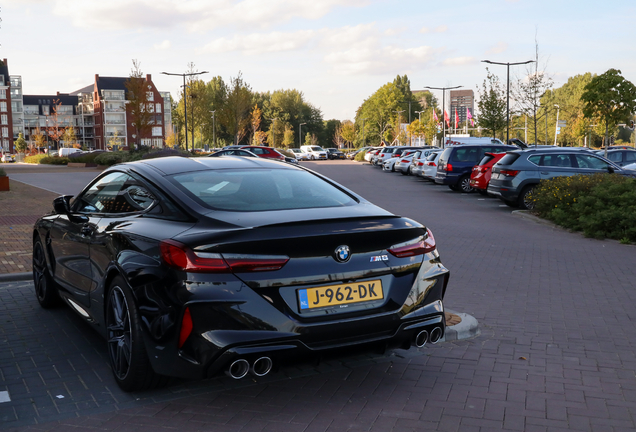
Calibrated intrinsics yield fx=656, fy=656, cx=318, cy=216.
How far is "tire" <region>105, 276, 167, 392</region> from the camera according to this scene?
13.0 ft

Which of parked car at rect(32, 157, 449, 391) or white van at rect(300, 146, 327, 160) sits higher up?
white van at rect(300, 146, 327, 160)

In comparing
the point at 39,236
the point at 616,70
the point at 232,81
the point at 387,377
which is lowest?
the point at 387,377

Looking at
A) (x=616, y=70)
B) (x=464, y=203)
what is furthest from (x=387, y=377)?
(x=616, y=70)

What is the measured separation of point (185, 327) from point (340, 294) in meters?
0.89

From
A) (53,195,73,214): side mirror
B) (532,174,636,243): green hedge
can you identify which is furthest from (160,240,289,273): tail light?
(532,174,636,243): green hedge

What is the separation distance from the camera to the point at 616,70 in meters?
25.6

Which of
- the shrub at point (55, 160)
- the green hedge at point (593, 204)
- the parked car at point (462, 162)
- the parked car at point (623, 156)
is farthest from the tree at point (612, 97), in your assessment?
the shrub at point (55, 160)

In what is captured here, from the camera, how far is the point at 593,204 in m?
12.7

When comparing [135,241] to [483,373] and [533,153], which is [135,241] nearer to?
[483,373]

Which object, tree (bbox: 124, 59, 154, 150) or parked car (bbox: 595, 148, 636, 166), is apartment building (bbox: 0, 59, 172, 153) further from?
parked car (bbox: 595, 148, 636, 166)

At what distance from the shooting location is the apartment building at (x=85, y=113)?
123125 millimetres

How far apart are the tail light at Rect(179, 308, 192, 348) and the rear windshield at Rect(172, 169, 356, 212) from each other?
0.78 meters

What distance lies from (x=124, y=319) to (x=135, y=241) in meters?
0.52

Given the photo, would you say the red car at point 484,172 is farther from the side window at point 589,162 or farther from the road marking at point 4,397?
the road marking at point 4,397
